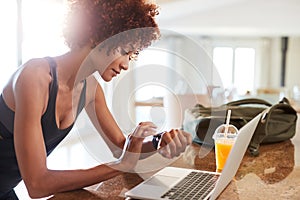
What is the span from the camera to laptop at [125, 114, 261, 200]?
902 mm

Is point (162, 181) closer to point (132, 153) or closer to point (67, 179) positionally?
point (132, 153)

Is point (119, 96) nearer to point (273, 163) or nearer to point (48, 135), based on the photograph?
point (48, 135)

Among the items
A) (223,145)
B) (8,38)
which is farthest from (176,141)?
(8,38)

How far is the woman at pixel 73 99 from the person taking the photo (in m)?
0.93

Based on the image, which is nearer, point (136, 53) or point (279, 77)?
point (136, 53)

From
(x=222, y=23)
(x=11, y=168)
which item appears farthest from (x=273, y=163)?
(x=222, y=23)

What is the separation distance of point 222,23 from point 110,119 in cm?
663

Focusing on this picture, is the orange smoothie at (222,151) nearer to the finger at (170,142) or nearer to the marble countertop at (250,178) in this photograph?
the marble countertop at (250,178)

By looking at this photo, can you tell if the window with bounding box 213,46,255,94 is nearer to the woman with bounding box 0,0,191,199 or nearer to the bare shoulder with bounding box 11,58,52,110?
the woman with bounding box 0,0,191,199

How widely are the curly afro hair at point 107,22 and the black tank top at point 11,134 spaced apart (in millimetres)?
128

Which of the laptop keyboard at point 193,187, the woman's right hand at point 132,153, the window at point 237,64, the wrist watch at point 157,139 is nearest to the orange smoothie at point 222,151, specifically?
the laptop keyboard at point 193,187

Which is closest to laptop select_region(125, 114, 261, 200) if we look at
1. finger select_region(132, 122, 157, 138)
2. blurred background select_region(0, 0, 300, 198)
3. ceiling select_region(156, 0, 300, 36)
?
finger select_region(132, 122, 157, 138)

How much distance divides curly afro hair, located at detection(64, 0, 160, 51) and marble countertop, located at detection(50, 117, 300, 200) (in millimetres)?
394

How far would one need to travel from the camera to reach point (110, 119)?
52.4 inches
